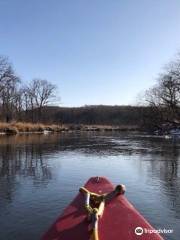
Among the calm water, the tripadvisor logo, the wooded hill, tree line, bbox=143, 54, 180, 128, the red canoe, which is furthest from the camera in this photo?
the wooded hill

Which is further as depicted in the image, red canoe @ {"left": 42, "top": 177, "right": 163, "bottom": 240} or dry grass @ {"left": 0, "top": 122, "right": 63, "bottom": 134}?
dry grass @ {"left": 0, "top": 122, "right": 63, "bottom": 134}

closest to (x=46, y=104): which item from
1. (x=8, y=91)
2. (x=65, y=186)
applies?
(x=8, y=91)

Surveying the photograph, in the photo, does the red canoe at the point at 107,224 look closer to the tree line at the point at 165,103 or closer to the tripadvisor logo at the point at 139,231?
the tripadvisor logo at the point at 139,231

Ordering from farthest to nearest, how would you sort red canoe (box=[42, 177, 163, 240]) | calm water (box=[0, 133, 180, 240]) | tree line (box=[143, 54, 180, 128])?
tree line (box=[143, 54, 180, 128]) < calm water (box=[0, 133, 180, 240]) < red canoe (box=[42, 177, 163, 240])

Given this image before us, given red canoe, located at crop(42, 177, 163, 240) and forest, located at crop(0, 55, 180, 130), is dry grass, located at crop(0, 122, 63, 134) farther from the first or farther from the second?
red canoe, located at crop(42, 177, 163, 240)

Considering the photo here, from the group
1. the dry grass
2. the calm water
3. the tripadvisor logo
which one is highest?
the dry grass

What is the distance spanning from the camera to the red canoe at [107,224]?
5.38m

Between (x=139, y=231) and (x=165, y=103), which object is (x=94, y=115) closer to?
(x=165, y=103)

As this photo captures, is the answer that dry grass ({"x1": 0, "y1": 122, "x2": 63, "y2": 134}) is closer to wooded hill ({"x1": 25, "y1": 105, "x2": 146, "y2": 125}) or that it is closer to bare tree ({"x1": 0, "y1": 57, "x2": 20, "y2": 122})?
bare tree ({"x1": 0, "y1": 57, "x2": 20, "y2": 122})

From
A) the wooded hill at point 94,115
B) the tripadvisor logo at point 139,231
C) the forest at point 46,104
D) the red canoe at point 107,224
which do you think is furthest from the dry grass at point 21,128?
the wooded hill at point 94,115

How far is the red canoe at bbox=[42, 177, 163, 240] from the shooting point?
538 cm

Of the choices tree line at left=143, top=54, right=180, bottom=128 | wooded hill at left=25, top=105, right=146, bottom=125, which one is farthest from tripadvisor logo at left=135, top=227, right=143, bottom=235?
wooded hill at left=25, top=105, right=146, bottom=125

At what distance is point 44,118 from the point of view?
293ft

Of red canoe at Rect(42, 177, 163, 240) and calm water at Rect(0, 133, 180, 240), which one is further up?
red canoe at Rect(42, 177, 163, 240)
